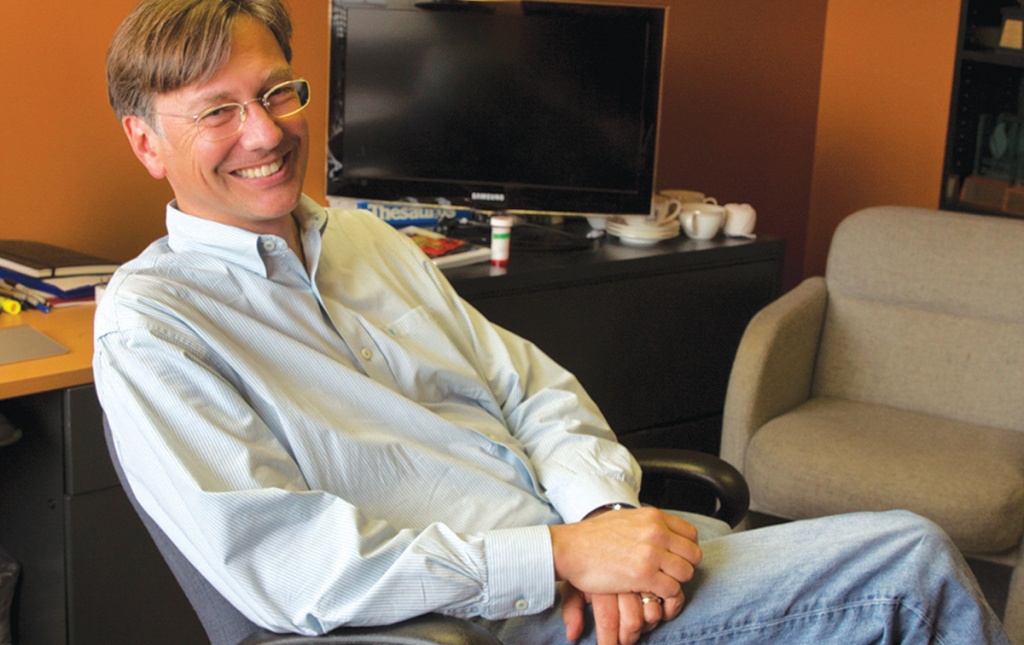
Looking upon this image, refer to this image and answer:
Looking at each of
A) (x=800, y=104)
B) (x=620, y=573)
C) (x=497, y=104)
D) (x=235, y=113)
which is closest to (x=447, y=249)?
(x=497, y=104)

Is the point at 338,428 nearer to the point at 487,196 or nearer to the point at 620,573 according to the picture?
the point at 620,573

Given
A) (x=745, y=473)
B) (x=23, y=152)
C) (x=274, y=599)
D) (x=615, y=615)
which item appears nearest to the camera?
(x=274, y=599)

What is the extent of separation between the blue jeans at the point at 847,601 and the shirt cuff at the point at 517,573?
72 millimetres

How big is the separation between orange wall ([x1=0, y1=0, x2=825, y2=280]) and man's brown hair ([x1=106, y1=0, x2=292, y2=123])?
3.04 ft

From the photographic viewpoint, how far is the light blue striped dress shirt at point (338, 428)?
122 centimetres

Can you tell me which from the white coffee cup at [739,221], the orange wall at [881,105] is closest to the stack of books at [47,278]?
the white coffee cup at [739,221]

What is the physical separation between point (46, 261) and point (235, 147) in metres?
0.81

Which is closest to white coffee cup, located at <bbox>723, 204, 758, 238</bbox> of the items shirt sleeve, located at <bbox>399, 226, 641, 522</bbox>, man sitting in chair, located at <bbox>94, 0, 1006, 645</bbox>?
shirt sleeve, located at <bbox>399, 226, 641, 522</bbox>

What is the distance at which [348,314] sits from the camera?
5.17ft

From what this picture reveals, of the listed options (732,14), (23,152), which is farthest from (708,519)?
(732,14)

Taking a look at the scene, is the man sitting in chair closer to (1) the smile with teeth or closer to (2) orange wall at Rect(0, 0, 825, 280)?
(1) the smile with teeth

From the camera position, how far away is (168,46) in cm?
137

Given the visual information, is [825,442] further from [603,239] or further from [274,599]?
[274,599]

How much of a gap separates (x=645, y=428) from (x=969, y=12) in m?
1.71
